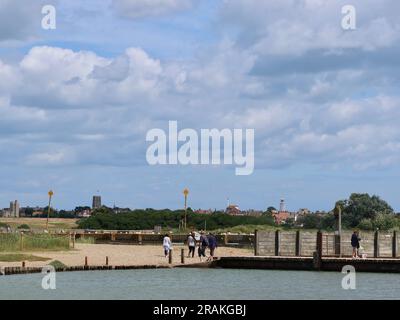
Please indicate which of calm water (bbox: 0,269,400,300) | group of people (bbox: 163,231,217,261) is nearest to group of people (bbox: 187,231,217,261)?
group of people (bbox: 163,231,217,261)

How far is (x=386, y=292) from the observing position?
4947cm

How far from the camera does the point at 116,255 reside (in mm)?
67500

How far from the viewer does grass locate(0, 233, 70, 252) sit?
6556 cm

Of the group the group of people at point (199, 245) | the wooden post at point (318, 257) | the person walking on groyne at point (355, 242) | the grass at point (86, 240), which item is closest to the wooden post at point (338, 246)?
the person walking on groyne at point (355, 242)

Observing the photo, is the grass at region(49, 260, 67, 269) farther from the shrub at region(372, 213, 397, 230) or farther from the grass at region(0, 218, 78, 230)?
the grass at region(0, 218, 78, 230)

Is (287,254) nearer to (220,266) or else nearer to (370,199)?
(220,266)

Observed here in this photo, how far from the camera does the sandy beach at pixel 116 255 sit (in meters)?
58.7

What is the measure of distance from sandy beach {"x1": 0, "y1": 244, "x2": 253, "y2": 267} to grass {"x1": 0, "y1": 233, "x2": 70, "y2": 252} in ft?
3.16
